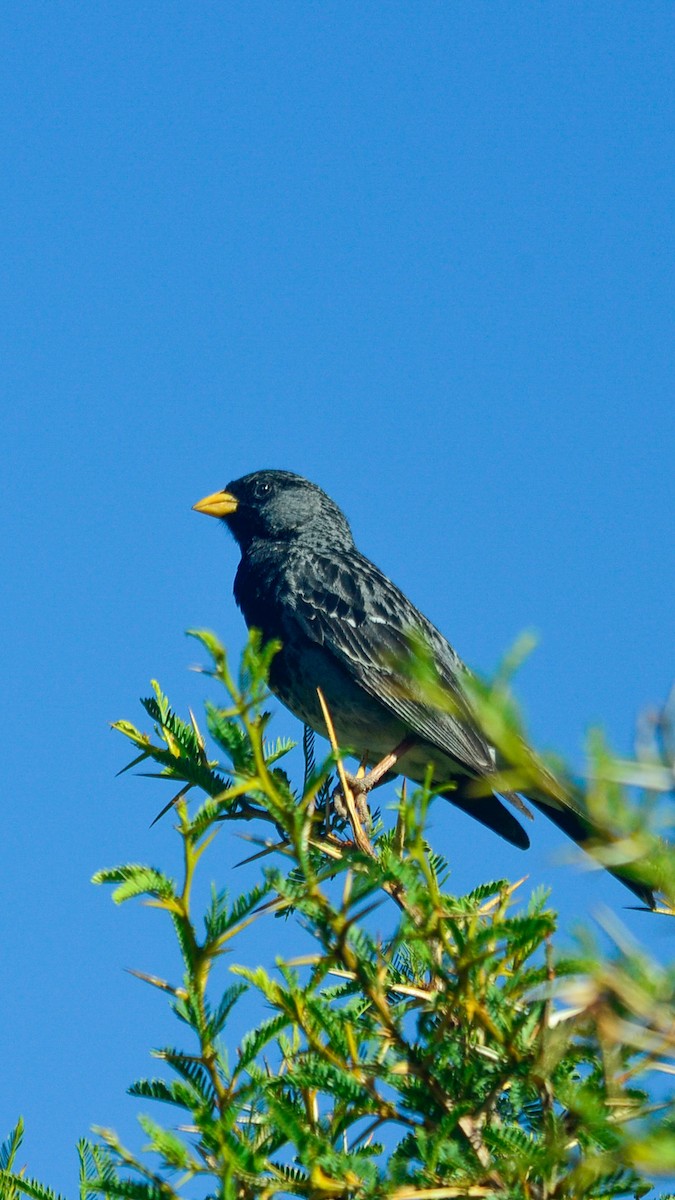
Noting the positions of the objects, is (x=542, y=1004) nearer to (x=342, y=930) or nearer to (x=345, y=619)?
(x=342, y=930)

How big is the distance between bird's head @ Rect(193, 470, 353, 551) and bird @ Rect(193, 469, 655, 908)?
0.24m

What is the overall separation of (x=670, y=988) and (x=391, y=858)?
56 centimetres

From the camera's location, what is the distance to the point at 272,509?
745 centimetres

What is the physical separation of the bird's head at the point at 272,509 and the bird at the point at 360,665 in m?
0.24

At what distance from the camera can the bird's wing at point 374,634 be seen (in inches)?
236

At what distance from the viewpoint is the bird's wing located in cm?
598

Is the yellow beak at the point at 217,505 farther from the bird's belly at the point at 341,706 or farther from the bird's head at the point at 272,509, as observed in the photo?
the bird's belly at the point at 341,706

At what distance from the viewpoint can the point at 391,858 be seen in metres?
1.62

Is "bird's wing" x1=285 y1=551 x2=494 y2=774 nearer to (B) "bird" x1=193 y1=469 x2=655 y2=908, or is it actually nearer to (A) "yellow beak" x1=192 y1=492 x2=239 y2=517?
(B) "bird" x1=193 y1=469 x2=655 y2=908

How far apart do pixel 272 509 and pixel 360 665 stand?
158 cm

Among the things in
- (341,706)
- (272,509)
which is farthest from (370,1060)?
(272,509)

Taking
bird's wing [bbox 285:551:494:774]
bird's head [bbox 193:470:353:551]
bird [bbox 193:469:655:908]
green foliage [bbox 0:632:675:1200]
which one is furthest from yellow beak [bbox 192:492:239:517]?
green foliage [bbox 0:632:675:1200]

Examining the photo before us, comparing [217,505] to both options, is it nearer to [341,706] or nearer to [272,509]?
[272,509]

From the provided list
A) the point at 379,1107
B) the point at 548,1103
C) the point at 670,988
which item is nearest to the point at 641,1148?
the point at 670,988
